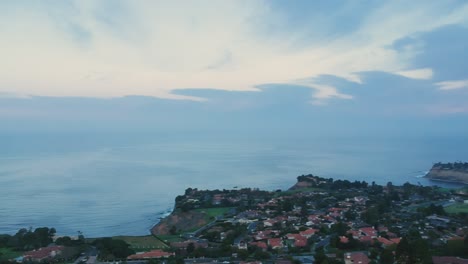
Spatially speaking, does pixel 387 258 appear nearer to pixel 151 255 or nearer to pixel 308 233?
pixel 308 233

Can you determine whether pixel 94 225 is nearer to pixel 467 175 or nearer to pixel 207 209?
pixel 207 209

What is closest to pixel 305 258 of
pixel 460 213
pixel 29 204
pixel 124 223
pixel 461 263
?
pixel 461 263

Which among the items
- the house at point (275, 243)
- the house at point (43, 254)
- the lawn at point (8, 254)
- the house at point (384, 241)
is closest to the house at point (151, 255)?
the house at point (43, 254)

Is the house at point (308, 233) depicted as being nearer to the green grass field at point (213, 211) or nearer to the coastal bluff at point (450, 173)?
the green grass field at point (213, 211)

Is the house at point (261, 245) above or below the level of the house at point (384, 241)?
below

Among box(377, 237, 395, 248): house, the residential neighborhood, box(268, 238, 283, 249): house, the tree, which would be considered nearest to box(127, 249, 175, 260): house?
the residential neighborhood

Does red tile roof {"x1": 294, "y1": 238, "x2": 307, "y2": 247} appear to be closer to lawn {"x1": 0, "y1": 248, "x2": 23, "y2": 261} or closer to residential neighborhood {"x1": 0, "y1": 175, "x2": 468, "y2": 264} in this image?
residential neighborhood {"x1": 0, "y1": 175, "x2": 468, "y2": 264}

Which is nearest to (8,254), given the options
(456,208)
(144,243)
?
(144,243)
